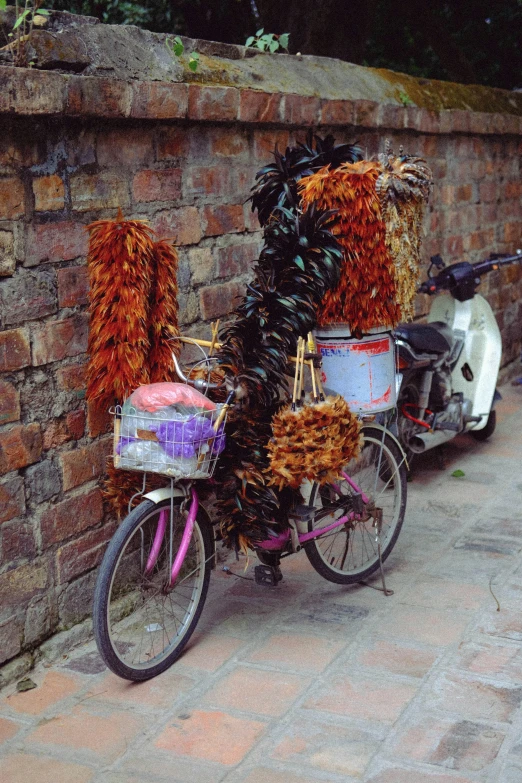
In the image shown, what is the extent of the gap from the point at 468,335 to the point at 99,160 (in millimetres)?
3142

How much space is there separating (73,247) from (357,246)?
104 centimetres

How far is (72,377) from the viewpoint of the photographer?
343cm

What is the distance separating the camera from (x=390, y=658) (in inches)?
136

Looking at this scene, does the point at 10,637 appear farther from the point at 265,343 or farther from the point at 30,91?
the point at 30,91

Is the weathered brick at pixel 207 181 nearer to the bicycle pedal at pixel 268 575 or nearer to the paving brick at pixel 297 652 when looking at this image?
the bicycle pedal at pixel 268 575

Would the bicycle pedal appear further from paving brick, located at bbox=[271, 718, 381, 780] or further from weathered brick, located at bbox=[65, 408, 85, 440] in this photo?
weathered brick, located at bbox=[65, 408, 85, 440]

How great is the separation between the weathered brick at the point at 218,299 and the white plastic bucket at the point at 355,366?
1.79 ft

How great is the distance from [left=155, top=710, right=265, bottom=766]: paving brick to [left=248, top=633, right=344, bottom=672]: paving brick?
0.40 meters

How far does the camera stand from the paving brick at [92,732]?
9.49 ft

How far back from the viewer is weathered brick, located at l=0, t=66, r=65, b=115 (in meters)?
2.93

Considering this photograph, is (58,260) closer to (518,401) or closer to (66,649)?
(66,649)

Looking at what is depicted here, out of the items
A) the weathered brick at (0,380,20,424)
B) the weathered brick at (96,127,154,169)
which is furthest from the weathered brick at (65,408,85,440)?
the weathered brick at (96,127,154,169)

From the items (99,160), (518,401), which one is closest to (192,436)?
(99,160)

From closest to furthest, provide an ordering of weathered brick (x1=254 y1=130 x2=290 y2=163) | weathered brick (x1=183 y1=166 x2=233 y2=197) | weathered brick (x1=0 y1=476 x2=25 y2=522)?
1. weathered brick (x1=0 y1=476 x2=25 y2=522)
2. weathered brick (x1=183 y1=166 x2=233 y2=197)
3. weathered brick (x1=254 y1=130 x2=290 y2=163)
